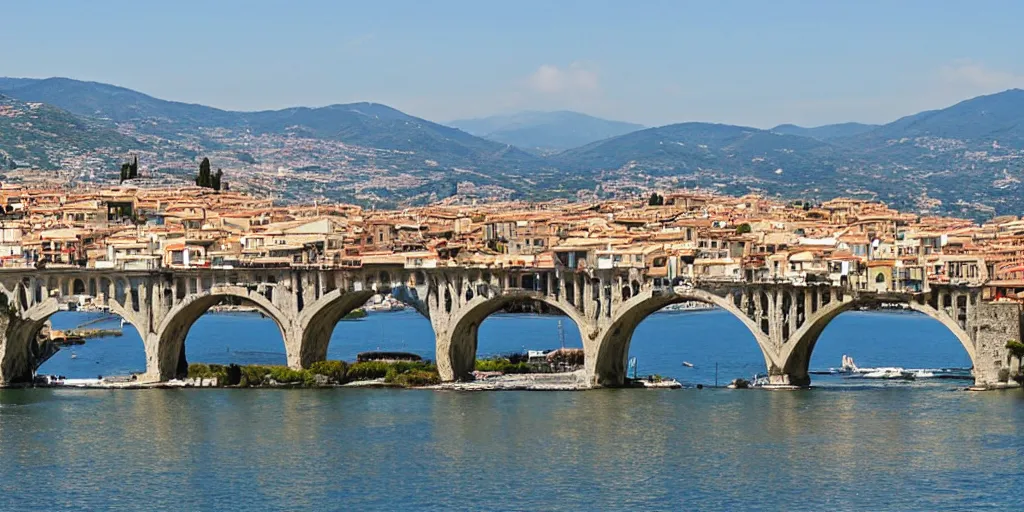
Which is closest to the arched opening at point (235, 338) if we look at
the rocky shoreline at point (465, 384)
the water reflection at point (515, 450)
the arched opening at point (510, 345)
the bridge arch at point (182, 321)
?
the bridge arch at point (182, 321)

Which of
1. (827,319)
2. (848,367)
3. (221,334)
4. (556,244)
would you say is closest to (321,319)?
(556,244)

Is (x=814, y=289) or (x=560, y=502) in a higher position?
(x=814, y=289)

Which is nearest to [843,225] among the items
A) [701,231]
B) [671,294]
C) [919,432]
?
[701,231]

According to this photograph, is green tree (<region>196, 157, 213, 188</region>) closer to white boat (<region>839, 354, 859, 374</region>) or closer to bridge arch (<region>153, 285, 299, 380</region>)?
bridge arch (<region>153, 285, 299, 380</region>)

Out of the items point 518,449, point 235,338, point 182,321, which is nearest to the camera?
point 518,449

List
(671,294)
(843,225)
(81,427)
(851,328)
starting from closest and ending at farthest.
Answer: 1. (81,427)
2. (671,294)
3. (843,225)
4. (851,328)

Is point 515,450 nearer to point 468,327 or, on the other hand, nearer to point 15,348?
point 468,327

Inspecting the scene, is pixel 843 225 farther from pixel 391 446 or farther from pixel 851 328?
pixel 391 446
